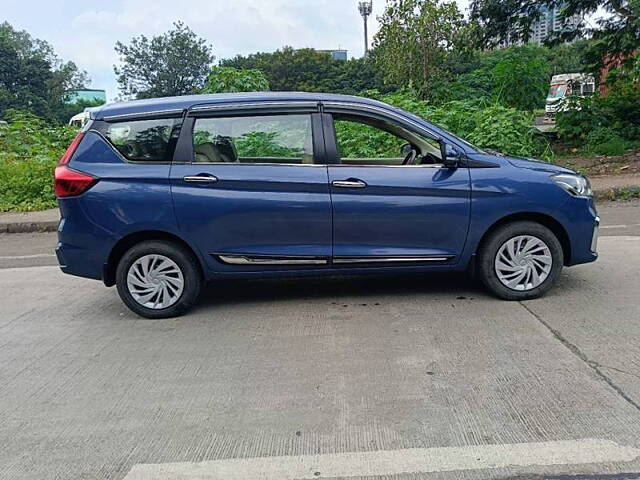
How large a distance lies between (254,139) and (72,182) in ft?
5.15

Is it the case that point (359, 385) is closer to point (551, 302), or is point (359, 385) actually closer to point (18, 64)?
Result: point (551, 302)

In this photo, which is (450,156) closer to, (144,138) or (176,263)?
(176,263)

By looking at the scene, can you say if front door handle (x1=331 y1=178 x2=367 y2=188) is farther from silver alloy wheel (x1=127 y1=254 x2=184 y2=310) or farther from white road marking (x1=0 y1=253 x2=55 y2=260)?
white road marking (x1=0 y1=253 x2=55 y2=260)

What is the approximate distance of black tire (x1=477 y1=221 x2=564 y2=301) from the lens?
5219 mm

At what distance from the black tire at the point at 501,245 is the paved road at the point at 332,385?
0.45 feet

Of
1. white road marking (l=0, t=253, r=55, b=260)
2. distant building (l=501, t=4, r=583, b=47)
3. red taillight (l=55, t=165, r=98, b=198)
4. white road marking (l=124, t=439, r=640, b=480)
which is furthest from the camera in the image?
distant building (l=501, t=4, r=583, b=47)

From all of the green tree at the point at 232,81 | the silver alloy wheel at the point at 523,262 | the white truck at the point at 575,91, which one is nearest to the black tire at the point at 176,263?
the silver alloy wheel at the point at 523,262

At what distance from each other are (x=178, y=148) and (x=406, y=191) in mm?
1976

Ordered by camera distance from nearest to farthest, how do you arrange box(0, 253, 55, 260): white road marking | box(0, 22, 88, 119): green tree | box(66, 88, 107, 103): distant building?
box(0, 253, 55, 260): white road marking, box(0, 22, 88, 119): green tree, box(66, 88, 107, 103): distant building

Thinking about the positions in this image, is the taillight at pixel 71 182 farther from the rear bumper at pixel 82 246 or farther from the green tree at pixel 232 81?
the green tree at pixel 232 81

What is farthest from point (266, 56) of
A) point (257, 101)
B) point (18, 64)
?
point (257, 101)

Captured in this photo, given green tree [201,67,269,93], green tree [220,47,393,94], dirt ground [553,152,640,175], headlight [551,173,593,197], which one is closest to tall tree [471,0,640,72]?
dirt ground [553,152,640,175]

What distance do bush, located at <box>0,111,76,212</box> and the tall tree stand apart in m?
11.9

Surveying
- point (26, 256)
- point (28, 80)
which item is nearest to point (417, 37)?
point (26, 256)
